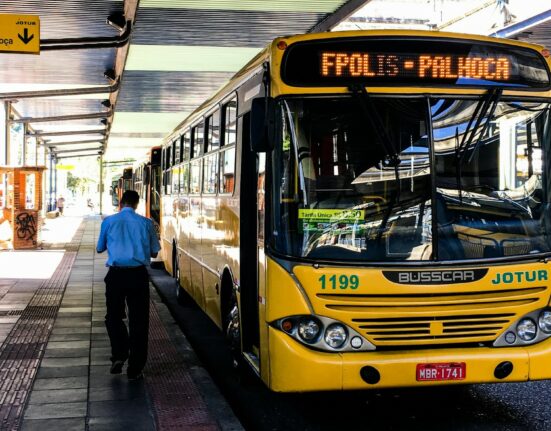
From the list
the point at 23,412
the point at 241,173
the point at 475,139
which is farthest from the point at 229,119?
the point at 23,412

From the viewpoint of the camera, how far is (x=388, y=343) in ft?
18.5

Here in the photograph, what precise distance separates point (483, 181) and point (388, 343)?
4.55 feet

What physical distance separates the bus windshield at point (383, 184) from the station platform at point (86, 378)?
166 cm

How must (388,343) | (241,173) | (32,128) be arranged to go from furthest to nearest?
(32,128)
(241,173)
(388,343)

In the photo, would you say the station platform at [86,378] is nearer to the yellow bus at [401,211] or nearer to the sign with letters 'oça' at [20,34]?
the yellow bus at [401,211]

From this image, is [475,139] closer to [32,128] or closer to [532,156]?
[532,156]

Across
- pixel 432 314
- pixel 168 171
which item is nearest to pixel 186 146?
pixel 168 171

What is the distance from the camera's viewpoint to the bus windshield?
5695 millimetres

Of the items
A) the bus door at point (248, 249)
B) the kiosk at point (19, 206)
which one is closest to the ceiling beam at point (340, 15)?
the bus door at point (248, 249)

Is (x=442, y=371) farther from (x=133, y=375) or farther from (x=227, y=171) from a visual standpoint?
(x=227, y=171)

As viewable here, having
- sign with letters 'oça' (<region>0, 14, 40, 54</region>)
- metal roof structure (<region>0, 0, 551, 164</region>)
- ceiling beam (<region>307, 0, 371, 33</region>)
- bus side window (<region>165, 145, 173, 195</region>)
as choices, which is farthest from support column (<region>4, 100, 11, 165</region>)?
ceiling beam (<region>307, 0, 371, 33</region>)

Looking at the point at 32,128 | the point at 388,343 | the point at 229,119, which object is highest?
the point at 32,128

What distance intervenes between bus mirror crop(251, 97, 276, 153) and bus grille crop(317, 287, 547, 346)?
112 cm

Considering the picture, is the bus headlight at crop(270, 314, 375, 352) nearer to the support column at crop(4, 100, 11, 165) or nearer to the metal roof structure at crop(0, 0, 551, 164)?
the metal roof structure at crop(0, 0, 551, 164)
